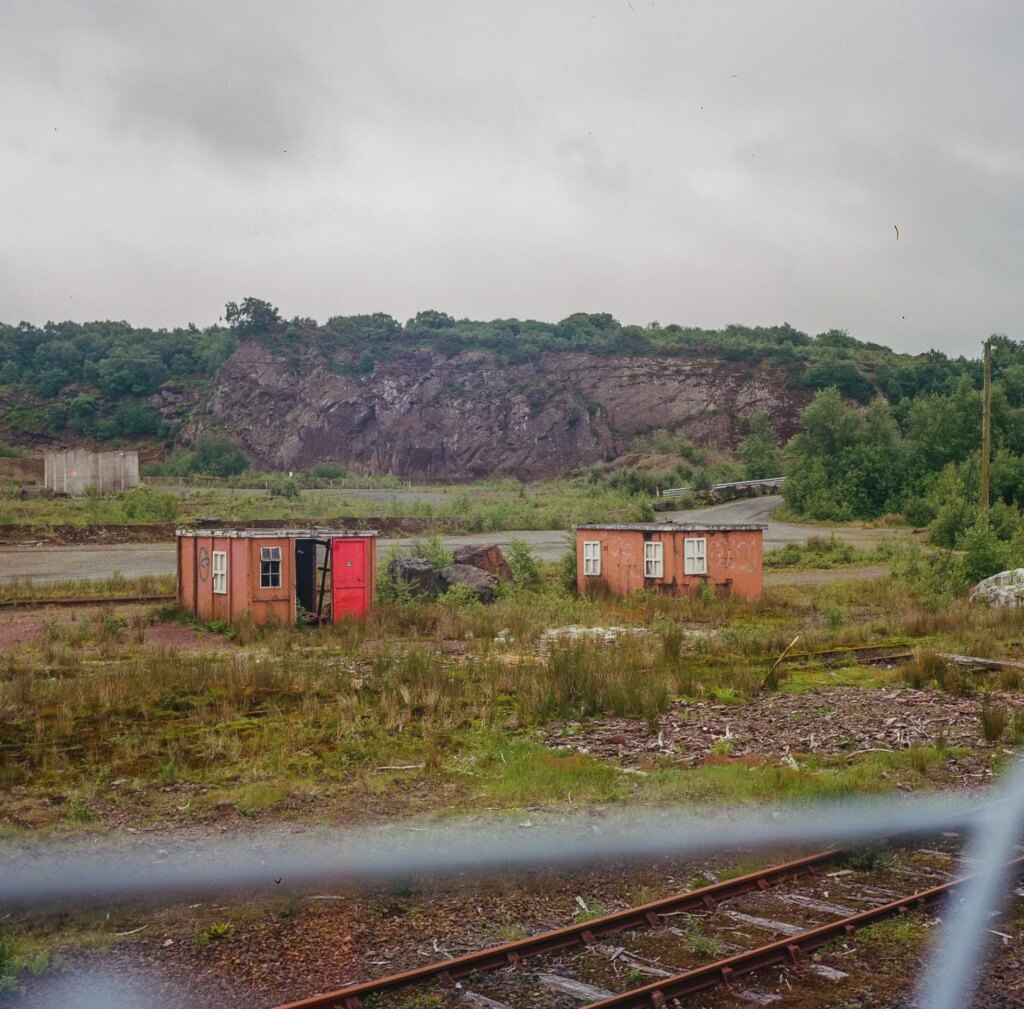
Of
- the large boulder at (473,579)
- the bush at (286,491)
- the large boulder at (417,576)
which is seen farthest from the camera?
the bush at (286,491)

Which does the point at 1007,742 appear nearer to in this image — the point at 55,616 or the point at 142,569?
the point at 55,616

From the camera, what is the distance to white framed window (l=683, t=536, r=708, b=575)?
92.8 ft

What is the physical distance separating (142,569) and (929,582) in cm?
2545

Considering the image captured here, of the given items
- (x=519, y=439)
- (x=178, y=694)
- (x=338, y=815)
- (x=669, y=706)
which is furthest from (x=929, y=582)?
(x=519, y=439)

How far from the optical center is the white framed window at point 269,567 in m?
23.5

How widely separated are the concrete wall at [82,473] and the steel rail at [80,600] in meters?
39.4

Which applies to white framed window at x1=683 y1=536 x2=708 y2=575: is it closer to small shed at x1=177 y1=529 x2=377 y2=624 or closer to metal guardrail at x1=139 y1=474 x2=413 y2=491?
small shed at x1=177 y1=529 x2=377 y2=624

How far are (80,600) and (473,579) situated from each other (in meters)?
10.2

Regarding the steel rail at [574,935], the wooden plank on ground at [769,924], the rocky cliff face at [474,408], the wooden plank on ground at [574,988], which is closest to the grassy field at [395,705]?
the steel rail at [574,935]

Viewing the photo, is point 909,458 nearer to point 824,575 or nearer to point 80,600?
point 824,575

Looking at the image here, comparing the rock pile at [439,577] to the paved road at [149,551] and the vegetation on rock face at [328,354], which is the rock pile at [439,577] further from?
the vegetation on rock face at [328,354]

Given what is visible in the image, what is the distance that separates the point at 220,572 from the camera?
2377 cm

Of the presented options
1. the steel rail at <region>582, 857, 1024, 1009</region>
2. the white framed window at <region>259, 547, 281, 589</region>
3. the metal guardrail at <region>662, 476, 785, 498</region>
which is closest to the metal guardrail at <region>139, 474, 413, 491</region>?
the metal guardrail at <region>662, 476, 785, 498</region>

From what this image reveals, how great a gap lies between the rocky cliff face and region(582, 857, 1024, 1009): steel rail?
9436 centimetres
